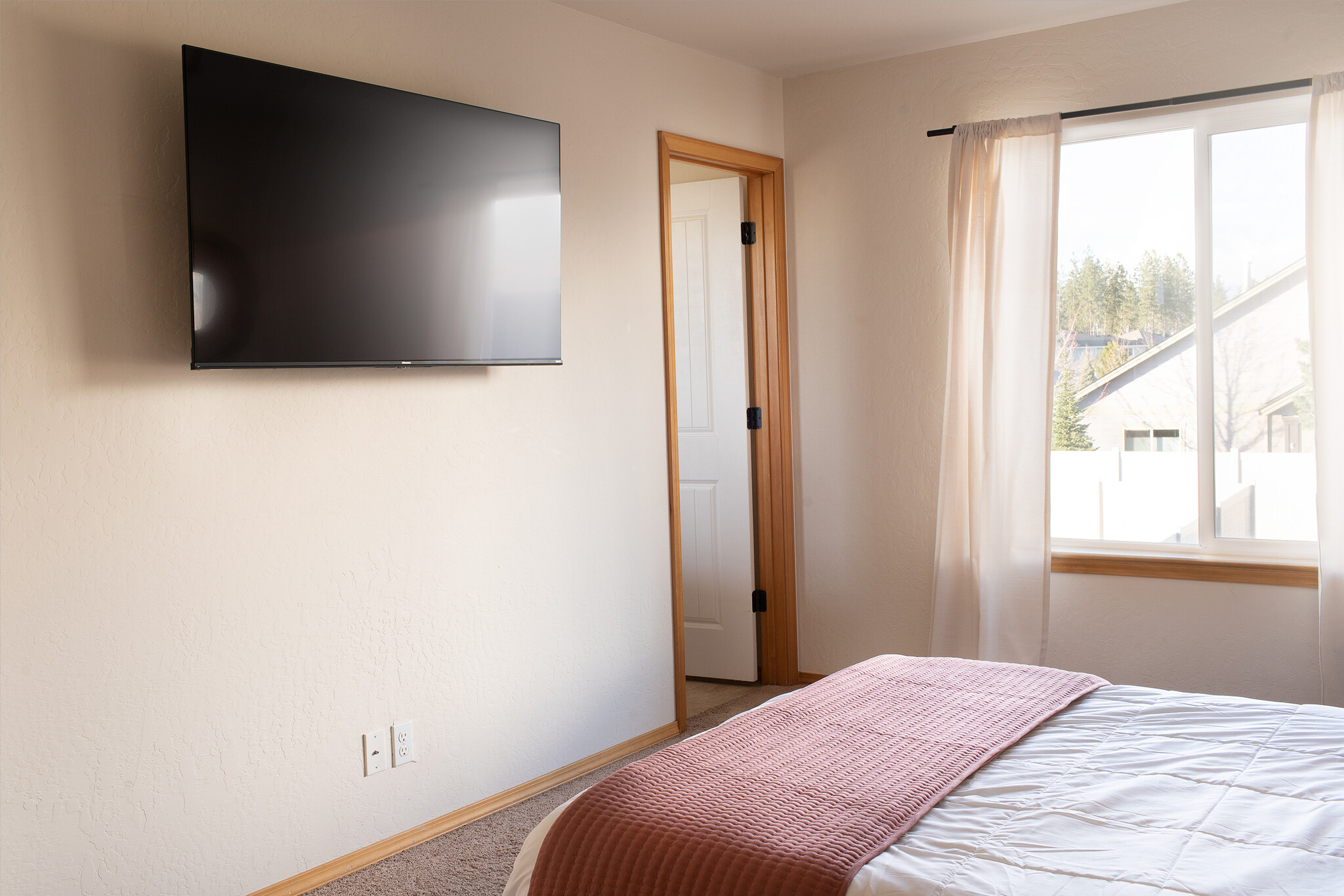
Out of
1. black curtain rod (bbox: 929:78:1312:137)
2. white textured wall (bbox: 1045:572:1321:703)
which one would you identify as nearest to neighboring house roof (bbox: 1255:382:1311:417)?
white textured wall (bbox: 1045:572:1321:703)

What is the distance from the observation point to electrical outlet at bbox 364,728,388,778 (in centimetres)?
271

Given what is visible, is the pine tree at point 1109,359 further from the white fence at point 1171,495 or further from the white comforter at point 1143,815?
the white comforter at point 1143,815

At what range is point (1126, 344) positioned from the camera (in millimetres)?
3645

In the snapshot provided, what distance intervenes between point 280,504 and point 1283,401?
3110 mm

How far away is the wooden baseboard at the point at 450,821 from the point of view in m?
2.57

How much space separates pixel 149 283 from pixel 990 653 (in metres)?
2.91

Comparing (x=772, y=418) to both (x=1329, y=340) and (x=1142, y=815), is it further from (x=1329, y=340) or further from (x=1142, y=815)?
(x=1142, y=815)

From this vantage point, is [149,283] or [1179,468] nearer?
[149,283]

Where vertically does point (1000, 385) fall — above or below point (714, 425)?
above

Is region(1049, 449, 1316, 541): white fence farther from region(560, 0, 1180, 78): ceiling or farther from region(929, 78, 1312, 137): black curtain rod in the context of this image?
region(560, 0, 1180, 78): ceiling

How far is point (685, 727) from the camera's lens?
149 inches

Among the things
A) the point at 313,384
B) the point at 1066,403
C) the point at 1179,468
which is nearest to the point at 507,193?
the point at 313,384

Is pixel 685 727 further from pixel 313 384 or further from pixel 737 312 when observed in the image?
pixel 313 384

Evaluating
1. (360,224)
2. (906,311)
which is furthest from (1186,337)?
(360,224)
